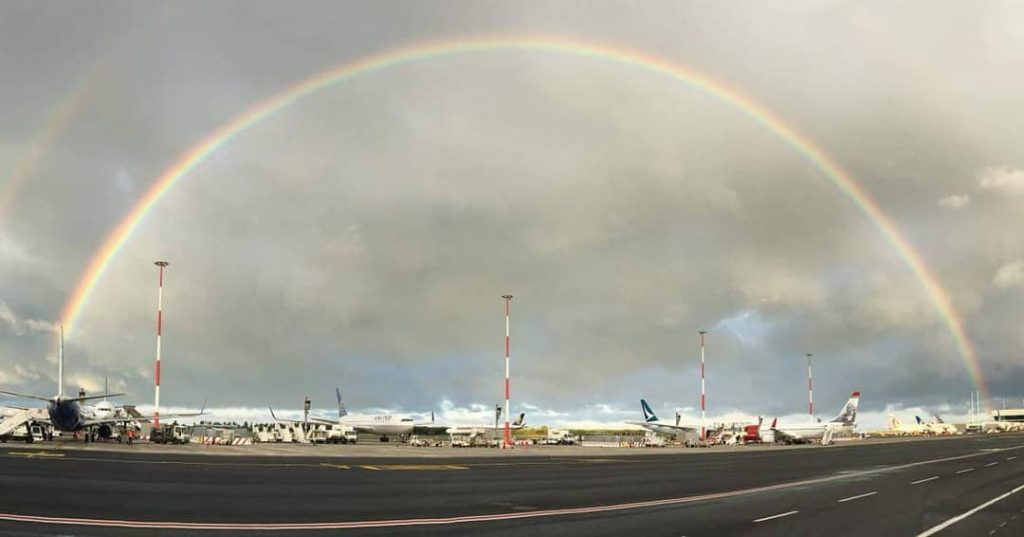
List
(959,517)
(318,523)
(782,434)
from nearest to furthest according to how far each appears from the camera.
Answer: (318,523) → (959,517) → (782,434)

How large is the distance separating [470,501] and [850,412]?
114 m

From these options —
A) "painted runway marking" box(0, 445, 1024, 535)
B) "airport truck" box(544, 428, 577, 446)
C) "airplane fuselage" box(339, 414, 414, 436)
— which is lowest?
"airport truck" box(544, 428, 577, 446)

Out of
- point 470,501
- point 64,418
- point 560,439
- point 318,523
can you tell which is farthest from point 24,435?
point 318,523

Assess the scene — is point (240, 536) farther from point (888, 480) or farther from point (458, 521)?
point (888, 480)

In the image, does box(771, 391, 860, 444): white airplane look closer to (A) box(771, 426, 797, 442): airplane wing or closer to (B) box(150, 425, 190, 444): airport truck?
(A) box(771, 426, 797, 442): airplane wing

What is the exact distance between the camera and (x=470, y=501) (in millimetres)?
24656

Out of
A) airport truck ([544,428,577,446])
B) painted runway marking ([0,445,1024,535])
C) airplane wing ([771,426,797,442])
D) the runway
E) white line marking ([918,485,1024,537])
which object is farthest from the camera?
airplane wing ([771,426,797,442])

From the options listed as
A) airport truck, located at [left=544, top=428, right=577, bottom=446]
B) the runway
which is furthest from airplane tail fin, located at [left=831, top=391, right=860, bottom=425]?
the runway

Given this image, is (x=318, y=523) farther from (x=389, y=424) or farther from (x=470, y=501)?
(x=389, y=424)

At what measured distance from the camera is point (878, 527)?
1994cm

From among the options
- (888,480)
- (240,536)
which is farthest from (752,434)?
(240,536)

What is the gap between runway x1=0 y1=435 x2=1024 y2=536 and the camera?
60.5 feet

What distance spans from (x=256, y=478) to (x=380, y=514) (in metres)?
12.9

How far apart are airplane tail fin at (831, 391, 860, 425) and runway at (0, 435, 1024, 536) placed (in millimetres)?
86789
